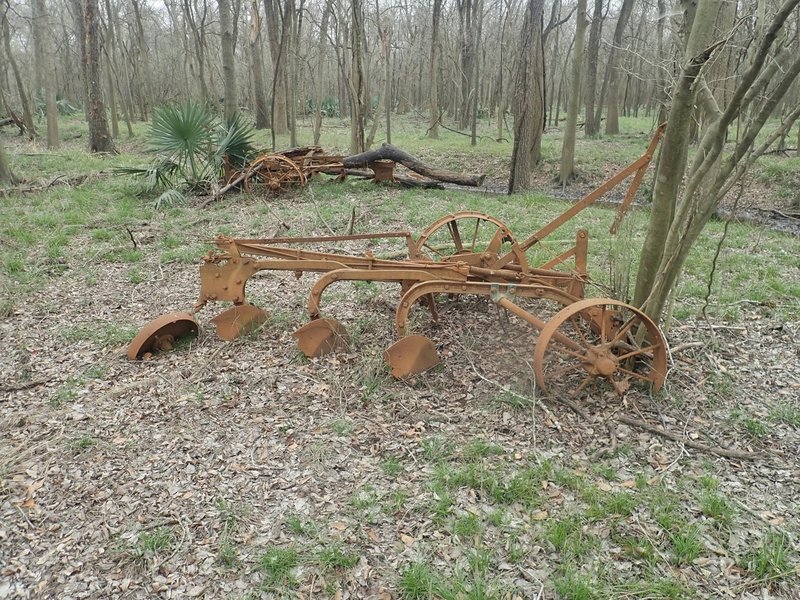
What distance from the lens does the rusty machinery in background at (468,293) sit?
4043 mm

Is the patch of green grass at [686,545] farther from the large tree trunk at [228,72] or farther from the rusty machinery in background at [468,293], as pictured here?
the large tree trunk at [228,72]

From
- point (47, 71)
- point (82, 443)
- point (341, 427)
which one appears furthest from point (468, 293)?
point (47, 71)

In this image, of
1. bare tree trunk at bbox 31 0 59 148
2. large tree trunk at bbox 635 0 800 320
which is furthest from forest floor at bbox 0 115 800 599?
bare tree trunk at bbox 31 0 59 148

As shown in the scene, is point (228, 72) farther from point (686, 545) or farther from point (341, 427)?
point (686, 545)

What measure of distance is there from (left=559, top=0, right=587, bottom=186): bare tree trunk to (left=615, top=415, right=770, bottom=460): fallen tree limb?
9870 millimetres

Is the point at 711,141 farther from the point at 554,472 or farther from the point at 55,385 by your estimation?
the point at 55,385

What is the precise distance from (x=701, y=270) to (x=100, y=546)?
672 centimetres

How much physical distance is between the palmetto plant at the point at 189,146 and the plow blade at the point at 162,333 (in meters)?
5.81

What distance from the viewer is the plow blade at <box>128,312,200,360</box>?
4766 millimetres

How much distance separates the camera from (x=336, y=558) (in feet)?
9.38

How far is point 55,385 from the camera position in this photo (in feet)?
14.6

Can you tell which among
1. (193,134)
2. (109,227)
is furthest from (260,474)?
(193,134)

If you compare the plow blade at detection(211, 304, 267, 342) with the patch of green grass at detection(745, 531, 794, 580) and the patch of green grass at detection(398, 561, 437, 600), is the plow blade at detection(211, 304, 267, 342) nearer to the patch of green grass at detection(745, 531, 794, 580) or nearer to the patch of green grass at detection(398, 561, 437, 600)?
the patch of green grass at detection(398, 561, 437, 600)

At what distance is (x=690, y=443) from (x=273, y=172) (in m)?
9.26
